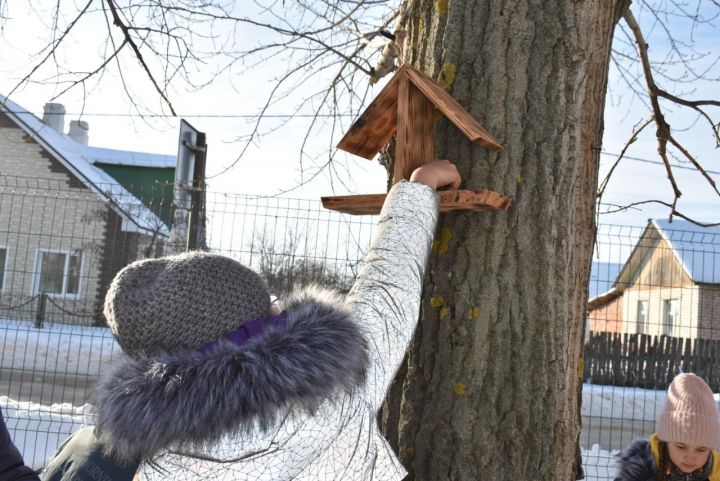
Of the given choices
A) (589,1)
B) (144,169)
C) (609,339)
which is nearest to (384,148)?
(589,1)

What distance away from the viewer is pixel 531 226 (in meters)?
2.00

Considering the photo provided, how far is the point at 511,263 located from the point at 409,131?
467mm

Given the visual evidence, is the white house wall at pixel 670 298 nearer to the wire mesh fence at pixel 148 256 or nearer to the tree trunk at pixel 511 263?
the wire mesh fence at pixel 148 256

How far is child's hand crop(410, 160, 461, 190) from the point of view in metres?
1.87

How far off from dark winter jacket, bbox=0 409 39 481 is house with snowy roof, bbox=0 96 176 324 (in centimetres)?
500

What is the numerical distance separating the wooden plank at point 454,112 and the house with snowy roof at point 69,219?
16.8ft

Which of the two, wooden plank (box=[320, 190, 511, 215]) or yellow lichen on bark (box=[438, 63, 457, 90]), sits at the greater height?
yellow lichen on bark (box=[438, 63, 457, 90])

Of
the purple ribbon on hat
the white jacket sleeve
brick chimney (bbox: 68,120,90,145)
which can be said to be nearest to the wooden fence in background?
the white jacket sleeve

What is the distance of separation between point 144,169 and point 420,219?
1841 cm

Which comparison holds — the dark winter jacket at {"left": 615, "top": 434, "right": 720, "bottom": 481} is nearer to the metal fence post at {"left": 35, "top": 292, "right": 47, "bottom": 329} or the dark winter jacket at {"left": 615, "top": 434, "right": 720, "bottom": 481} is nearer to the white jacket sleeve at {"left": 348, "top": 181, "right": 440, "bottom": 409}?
the white jacket sleeve at {"left": 348, "top": 181, "right": 440, "bottom": 409}

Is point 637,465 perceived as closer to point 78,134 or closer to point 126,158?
point 126,158

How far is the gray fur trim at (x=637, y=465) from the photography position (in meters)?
2.91

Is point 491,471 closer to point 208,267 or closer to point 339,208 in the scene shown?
point 339,208

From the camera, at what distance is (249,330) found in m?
1.44
